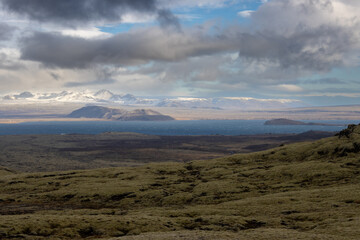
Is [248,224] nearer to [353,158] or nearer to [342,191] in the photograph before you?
[342,191]

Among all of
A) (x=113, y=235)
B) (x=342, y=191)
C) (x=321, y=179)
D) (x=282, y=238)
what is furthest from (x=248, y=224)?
(x=321, y=179)

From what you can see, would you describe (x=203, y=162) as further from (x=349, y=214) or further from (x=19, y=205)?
(x=349, y=214)

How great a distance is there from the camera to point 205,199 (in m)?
67.7

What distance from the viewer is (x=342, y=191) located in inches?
2286

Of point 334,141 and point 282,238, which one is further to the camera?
point 334,141

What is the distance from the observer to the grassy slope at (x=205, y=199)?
4309cm

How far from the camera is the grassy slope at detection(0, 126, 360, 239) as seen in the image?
141ft

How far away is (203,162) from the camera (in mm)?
110750

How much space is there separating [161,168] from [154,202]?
36424mm

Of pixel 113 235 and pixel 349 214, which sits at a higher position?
pixel 349 214

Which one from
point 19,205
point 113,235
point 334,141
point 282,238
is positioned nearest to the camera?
point 282,238

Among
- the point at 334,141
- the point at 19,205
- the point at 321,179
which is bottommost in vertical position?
the point at 19,205

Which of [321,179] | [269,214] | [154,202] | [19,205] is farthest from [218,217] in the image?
[19,205]

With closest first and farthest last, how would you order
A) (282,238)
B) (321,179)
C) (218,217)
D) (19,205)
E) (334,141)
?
(282,238)
(218,217)
(19,205)
(321,179)
(334,141)
